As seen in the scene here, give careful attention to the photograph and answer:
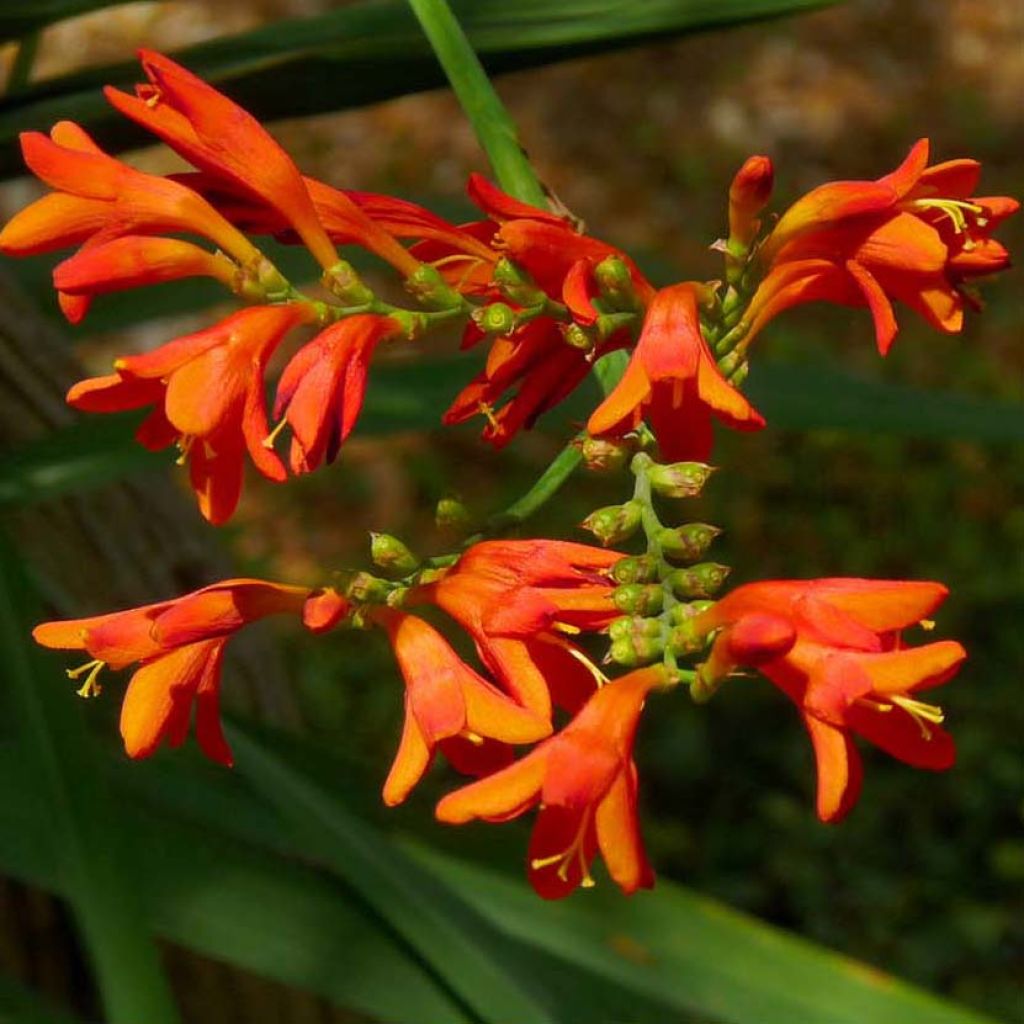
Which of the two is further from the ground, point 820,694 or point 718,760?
point 820,694

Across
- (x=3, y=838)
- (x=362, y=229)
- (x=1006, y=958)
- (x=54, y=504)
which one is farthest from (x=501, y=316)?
(x=1006, y=958)

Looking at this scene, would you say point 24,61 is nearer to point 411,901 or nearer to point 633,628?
point 411,901

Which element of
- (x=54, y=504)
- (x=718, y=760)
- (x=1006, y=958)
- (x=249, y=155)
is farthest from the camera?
(x=718, y=760)

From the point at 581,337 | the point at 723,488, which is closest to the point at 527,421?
the point at 581,337

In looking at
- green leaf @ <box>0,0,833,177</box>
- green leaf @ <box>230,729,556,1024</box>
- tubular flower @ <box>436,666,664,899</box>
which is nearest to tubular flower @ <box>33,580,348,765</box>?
tubular flower @ <box>436,666,664,899</box>

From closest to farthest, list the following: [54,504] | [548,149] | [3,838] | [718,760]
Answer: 1. [3,838]
2. [54,504]
3. [718,760]
4. [548,149]

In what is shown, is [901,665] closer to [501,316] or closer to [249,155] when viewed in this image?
[501,316]

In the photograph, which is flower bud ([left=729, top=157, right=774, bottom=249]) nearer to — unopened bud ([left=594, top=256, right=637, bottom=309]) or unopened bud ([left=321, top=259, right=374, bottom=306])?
unopened bud ([left=594, top=256, right=637, bottom=309])
